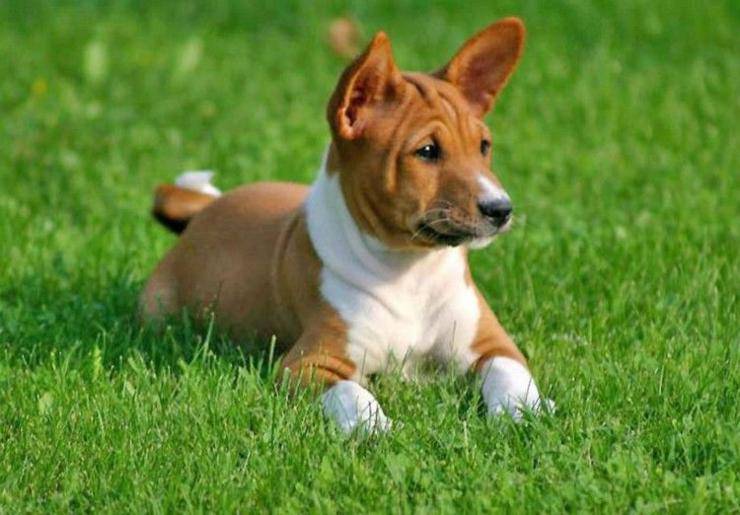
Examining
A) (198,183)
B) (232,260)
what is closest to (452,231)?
(232,260)

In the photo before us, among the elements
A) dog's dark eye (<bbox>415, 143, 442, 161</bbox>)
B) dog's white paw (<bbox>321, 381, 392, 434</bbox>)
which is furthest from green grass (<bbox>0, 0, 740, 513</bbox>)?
dog's dark eye (<bbox>415, 143, 442, 161</bbox>)

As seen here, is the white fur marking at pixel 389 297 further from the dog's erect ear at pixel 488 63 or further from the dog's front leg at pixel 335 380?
the dog's erect ear at pixel 488 63

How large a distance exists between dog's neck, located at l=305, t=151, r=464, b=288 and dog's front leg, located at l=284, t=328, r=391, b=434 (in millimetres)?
218

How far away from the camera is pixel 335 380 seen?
525 centimetres

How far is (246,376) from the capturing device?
518 cm

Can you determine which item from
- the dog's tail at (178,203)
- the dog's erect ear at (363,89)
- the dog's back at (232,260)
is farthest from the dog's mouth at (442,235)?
the dog's tail at (178,203)

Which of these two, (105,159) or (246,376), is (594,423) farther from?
(105,159)

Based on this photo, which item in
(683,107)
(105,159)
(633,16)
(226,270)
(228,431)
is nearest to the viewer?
(228,431)

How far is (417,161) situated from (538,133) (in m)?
3.64

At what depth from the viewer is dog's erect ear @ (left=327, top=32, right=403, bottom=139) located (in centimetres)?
514

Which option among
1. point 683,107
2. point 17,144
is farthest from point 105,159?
point 683,107

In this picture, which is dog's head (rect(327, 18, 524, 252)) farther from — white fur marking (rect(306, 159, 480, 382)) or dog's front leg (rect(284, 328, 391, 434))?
dog's front leg (rect(284, 328, 391, 434))

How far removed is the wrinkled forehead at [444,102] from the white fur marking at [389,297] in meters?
0.40

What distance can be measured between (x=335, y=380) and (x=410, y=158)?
2.34 ft
